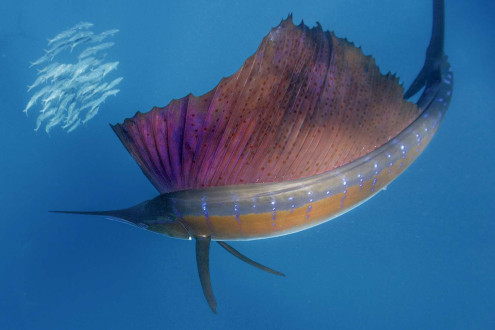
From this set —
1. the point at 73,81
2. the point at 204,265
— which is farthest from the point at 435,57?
the point at 73,81

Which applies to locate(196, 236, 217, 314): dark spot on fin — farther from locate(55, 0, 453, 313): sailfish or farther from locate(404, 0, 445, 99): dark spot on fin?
locate(404, 0, 445, 99): dark spot on fin

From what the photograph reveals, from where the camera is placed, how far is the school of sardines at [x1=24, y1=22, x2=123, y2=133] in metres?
2.83

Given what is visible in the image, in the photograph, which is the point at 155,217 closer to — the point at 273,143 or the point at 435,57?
the point at 273,143

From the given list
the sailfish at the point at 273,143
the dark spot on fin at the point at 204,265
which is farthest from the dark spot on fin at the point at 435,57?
the dark spot on fin at the point at 204,265

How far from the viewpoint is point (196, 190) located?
1460mm

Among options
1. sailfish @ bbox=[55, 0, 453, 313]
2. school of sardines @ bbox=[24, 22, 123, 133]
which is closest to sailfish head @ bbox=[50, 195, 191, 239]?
sailfish @ bbox=[55, 0, 453, 313]

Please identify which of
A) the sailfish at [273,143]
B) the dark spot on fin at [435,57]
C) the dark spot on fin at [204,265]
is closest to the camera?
the sailfish at [273,143]

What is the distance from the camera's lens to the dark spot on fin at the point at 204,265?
149cm

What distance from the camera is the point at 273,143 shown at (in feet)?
4.46

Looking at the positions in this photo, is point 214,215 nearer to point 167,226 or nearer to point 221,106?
point 167,226

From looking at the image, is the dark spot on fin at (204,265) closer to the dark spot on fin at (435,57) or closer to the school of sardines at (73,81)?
the dark spot on fin at (435,57)

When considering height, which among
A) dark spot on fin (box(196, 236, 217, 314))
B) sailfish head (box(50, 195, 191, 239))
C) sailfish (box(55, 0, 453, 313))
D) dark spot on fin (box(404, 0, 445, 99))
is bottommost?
dark spot on fin (box(196, 236, 217, 314))

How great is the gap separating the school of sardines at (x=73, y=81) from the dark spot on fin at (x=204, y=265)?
A: 1.77 m

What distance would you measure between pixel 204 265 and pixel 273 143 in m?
0.61
